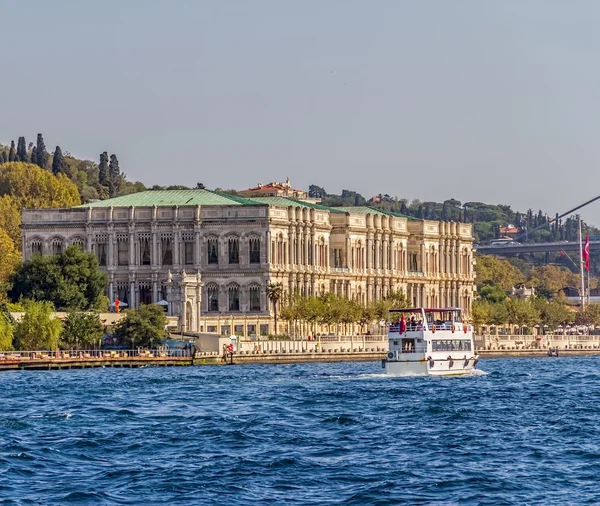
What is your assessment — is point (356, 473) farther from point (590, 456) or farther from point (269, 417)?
point (269, 417)

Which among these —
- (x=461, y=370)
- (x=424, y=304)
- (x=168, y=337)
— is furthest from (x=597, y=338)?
(x=461, y=370)

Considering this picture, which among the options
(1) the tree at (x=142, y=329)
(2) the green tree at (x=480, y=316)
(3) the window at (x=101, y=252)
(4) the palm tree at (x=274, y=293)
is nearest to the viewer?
(1) the tree at (x=142, y=329)

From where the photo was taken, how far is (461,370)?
4323 inches

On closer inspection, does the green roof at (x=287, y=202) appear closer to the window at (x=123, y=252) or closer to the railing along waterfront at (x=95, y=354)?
the window at (x=123, y=252)

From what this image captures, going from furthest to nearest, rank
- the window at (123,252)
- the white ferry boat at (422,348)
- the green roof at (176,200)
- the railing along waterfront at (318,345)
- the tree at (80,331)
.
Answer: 1. the green roof at (176,200)
2. the window at (123,252)
3. the railing along waterfront at (318,345)
4. the tree at (80,331)
5. the white ferry boat at (422,348)

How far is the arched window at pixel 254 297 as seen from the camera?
546 feet

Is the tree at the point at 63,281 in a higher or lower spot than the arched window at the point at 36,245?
lower

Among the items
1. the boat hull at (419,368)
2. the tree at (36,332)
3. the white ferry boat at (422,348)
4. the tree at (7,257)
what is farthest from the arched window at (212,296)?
the boat hull at (419,368)

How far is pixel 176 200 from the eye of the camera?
17312 centimetres

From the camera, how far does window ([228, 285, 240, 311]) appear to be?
166250 mm

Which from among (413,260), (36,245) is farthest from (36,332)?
(413,260)

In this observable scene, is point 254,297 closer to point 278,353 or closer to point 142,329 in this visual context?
point 278,353

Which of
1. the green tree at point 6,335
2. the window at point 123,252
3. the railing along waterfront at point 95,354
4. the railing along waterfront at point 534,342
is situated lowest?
the railing along waterfront at point 95,354

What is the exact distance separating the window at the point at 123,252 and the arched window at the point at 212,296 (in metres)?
7.26
